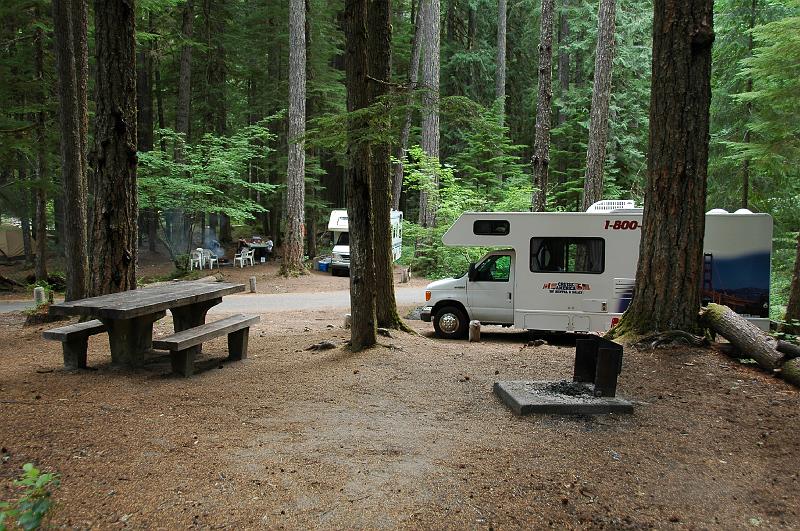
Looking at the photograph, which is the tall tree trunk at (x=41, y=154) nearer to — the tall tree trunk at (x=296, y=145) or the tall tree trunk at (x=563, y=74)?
the tall tree trunk at (x=296, y=145)

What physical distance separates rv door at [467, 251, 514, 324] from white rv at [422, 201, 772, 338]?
0.07ft

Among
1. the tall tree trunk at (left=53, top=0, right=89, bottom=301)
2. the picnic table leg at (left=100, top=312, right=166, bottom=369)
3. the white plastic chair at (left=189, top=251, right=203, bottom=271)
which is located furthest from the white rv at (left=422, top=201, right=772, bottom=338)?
the white plastic chair at (left=189, top=251, right=203, bottom=271)

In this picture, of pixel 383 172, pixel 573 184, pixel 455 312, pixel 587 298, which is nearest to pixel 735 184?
pixel 573 184

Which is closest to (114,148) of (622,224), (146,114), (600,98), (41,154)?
(622,224)

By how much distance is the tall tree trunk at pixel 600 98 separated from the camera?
53.2ft

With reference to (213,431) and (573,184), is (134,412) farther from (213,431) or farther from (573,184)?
(573,184)

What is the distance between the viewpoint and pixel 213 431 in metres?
4.82

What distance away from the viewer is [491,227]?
38.4ft

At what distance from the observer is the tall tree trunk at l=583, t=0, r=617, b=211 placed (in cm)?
1620

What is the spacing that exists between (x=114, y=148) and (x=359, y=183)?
12.2 ft

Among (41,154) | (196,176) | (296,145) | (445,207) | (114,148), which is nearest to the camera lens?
(114,148)

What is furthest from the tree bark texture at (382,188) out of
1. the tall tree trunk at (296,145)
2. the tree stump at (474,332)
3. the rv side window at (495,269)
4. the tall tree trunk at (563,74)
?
the tall tree trunk at (563,74)

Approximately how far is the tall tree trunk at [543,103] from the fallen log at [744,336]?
370 inches

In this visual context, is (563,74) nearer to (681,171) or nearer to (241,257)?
(241,257)
